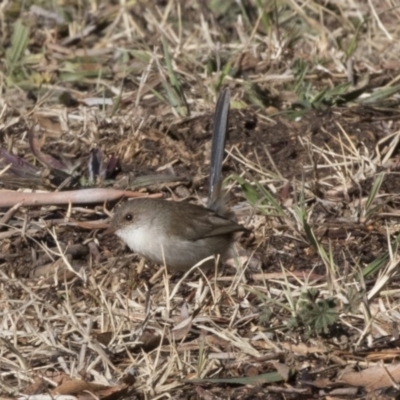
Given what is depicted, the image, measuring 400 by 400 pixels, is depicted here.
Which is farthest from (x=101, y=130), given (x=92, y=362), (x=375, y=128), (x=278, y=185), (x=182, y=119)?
(x=92, y=362)

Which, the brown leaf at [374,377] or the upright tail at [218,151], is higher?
the brown leaf at [374,377]

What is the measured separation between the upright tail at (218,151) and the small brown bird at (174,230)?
114 mm

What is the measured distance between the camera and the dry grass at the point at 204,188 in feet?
15.9

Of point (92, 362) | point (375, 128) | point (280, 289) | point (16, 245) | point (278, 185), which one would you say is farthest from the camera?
point (375, 128)

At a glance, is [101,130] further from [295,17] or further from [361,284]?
[361,284]

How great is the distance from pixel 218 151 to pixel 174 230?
628 millimetres

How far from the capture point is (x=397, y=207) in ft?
21.1

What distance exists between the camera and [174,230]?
627cm

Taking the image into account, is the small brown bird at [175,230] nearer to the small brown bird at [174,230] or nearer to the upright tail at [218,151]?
the small brown bird at [174,230]

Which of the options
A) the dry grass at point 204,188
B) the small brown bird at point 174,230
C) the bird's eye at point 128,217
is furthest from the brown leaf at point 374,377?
the bird's eye at point 128,217

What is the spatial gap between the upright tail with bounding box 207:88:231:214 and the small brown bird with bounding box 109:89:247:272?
114 millimetres

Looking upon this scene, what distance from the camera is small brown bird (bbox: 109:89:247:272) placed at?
6145 millimetres

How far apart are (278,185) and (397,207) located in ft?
2.58

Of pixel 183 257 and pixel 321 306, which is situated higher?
pixel 321 306
